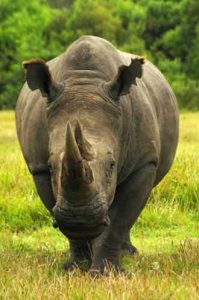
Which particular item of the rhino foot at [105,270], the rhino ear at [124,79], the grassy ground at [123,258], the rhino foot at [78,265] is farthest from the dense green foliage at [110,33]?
the rhino ear at [124,79]

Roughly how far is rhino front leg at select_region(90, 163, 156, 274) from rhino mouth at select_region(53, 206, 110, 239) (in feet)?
3.63

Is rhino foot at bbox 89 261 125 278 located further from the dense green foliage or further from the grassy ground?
the dense green foliage

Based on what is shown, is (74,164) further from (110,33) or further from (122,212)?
(110,33)

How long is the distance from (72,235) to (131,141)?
1238 mm

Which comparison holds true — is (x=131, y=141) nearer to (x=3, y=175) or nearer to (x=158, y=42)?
(x=3, y=175)

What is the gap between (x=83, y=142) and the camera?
558cm

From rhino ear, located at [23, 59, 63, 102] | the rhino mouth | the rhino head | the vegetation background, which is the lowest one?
the vegetation background

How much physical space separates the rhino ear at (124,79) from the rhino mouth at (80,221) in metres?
0.94

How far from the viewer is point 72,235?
5.79 meters

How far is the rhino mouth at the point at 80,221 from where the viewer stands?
5.63m

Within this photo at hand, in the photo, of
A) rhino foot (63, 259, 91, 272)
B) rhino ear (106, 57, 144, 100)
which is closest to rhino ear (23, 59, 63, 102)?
rhino ear (106, 57, 144, 100)

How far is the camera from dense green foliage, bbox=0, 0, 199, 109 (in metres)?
45.9

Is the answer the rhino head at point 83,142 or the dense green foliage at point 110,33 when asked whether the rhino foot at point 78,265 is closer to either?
the rhino head at point 83,142

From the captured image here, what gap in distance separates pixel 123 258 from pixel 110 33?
130 ft
